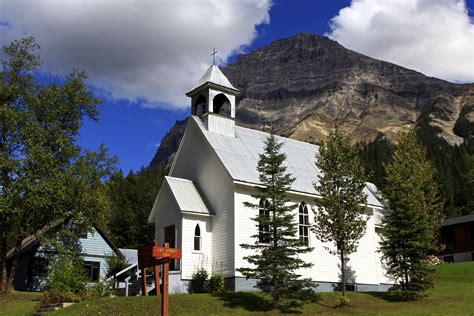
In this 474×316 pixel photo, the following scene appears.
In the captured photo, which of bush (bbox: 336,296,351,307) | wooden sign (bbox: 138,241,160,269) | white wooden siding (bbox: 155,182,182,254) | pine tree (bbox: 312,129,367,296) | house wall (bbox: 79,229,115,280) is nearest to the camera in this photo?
wooden sign (bbox: 138,241,160,269)

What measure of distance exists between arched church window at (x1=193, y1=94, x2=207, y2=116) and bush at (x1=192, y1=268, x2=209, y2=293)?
34.1 feet

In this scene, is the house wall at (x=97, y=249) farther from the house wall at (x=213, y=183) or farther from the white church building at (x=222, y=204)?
the house wall at (x=213, y=183)

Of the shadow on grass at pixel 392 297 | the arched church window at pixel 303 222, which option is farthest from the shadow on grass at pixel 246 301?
the shadow on grass at pixel 392 297

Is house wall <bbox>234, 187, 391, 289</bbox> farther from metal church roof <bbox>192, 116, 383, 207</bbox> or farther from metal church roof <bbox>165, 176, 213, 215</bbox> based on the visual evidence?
metal church roof <bbox>165, 176, 213, 215</bbox>

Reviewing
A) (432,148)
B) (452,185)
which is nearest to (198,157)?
(452,185)

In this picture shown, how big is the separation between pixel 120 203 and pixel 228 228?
155 feet

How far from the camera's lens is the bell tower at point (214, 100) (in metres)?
32.3

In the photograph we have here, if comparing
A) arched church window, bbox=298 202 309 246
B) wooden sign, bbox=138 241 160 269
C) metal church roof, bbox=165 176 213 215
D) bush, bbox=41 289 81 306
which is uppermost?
metal church roof, bbox=165 176 213 215

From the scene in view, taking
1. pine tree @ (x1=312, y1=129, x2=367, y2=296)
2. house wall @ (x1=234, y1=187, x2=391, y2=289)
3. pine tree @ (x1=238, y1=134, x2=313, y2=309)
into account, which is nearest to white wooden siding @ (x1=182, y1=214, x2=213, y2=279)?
house wall @ (x1=234, y1=187, x2=391, y2=289)

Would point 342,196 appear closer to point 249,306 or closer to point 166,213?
point 249,306

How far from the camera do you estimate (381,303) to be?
27.0 metres

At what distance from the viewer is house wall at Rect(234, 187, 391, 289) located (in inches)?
1128

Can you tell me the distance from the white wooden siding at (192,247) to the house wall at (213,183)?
22cm

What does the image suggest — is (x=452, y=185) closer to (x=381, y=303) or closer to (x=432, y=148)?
(x=432, y=148)
